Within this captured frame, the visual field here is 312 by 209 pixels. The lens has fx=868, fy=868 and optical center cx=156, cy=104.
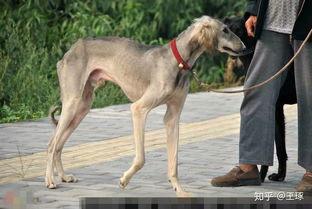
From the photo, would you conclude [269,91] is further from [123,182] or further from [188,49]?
[123,182]

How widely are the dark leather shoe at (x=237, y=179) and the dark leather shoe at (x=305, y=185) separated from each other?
360 mm

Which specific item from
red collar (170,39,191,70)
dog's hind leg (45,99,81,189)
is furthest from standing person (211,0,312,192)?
dog's hind leg (45,99,81,189)

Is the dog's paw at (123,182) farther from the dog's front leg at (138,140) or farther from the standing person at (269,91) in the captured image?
the standing person at (269,91)

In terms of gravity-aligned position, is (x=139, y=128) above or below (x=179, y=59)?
below

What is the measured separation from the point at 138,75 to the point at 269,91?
1.05 metres

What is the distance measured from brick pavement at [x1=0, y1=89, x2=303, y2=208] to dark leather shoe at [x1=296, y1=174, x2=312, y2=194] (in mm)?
121

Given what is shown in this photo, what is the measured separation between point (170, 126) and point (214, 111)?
15.4 ft

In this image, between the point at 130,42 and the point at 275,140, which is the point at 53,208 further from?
the point at 275,140

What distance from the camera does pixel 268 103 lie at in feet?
22.7

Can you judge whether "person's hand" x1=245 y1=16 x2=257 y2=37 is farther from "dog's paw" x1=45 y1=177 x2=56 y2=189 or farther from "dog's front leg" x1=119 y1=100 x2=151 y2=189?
"dog's paw" x1=45 y1=177 x2=56 y2=189

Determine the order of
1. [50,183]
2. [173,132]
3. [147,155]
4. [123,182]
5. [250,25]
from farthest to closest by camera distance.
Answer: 1. [147,155]
2. [250,25]
3. [173,132]
4. [50,183]
5. [123,182]

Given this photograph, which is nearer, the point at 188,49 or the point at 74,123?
the point at 188,49

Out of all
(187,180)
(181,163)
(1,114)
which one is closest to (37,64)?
(1,114)

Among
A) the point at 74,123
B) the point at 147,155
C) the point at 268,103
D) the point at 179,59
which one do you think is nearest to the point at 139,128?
the point at 179,59
